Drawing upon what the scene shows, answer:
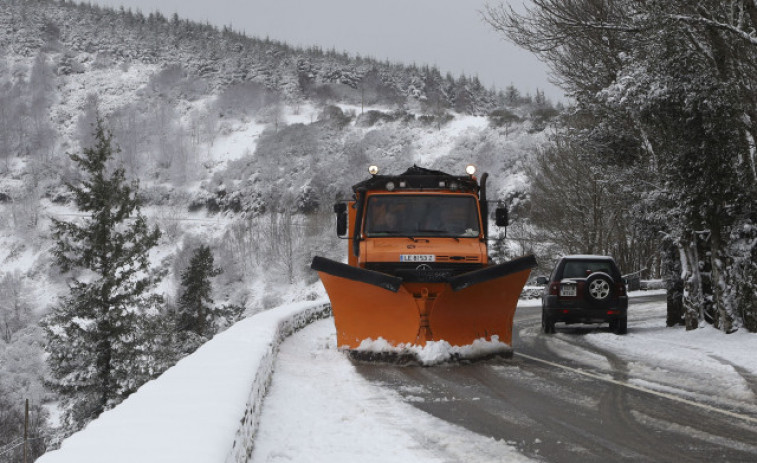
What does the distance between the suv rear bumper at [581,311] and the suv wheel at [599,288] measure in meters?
0.18

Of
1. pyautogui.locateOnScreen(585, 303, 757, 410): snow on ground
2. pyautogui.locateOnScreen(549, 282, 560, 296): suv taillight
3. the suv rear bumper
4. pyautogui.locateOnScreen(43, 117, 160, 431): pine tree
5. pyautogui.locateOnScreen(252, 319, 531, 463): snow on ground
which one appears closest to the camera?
pyautogui.locateOnScreen(252, 319, 531, 463): snow on ground

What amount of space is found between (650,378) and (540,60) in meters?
9.79

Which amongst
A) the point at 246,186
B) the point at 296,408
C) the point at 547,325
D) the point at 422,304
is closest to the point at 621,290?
the point at 547,325

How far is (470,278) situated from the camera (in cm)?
1088

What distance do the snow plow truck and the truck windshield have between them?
16mm

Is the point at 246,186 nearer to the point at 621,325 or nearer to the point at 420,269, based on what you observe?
the point at 621,325

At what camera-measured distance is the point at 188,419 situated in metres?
4.48

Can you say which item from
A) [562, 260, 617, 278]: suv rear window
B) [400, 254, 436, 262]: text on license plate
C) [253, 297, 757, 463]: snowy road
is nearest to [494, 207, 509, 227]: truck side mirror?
[400, 254, 436, 262]: text on license plate

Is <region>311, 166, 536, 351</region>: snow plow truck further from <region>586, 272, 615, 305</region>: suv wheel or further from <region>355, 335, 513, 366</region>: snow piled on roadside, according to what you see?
<region>586, 272, 615, 305</region>: suv wheel

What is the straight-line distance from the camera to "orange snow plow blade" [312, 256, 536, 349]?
10891mm

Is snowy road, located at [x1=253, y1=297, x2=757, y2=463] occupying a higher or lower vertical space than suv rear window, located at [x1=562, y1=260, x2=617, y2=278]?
lower

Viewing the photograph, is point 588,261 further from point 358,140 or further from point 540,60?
point 358,140

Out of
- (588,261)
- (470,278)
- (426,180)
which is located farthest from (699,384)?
(588,261)

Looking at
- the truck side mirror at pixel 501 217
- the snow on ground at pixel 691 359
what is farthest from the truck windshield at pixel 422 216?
the snow on ground at pixel 691 359
